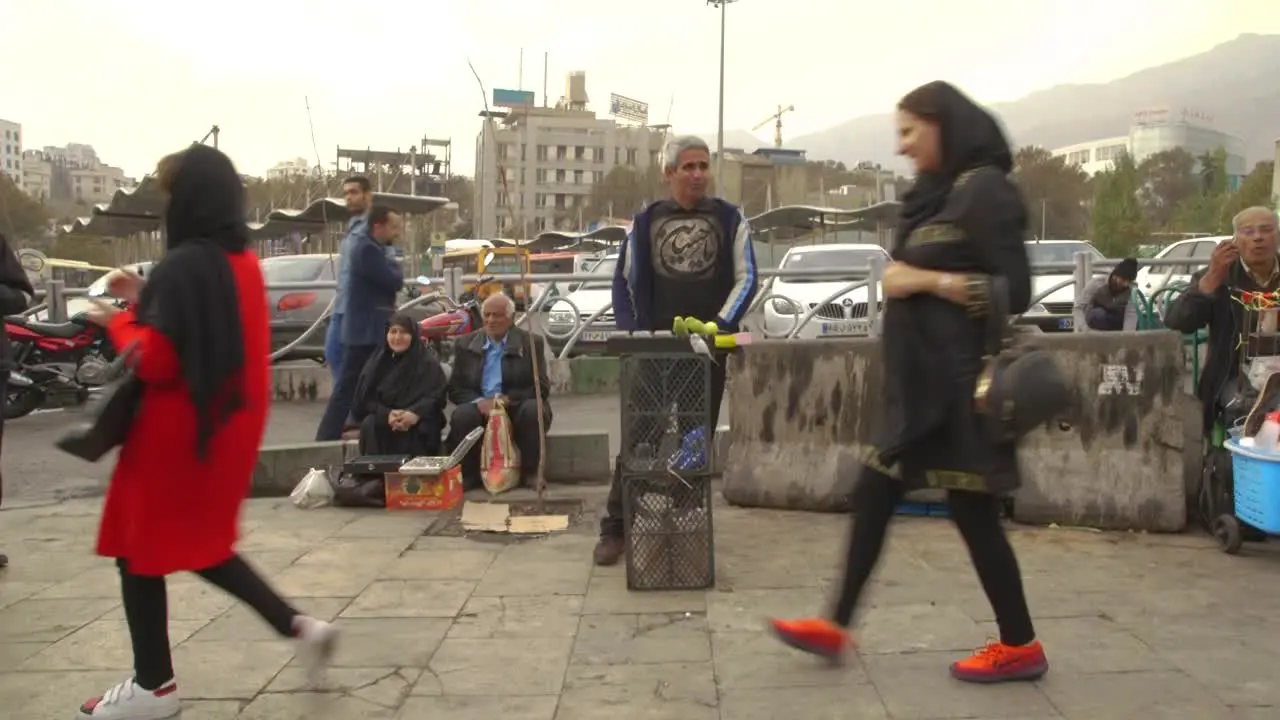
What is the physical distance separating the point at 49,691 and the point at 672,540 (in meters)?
2.36

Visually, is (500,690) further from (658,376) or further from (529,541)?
(529,541)

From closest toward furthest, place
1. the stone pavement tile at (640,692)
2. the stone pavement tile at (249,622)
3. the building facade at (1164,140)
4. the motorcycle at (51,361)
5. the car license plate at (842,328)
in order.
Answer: the stone pavement tile at (640,692), the stone pavement tile at (249,622), the motorcycle at (51,361), the car license plate at (842,328), the building facade at (1164,140)

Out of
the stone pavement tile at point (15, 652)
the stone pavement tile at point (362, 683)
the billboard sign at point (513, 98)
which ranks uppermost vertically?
the billboard sign at point (513, 98)

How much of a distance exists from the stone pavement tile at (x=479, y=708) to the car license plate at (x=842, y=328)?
795cm

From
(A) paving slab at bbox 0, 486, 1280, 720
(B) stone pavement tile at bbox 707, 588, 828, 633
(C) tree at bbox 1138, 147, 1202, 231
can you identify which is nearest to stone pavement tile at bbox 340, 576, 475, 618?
(A) paving slab at bbox 0, 486, 1280, 720

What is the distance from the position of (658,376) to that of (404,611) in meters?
1.43

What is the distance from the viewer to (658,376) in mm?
4406

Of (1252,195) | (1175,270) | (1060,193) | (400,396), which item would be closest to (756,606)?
(400,396)

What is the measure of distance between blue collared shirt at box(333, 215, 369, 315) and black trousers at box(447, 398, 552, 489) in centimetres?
118

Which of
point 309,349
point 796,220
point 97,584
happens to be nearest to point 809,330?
point 309,349

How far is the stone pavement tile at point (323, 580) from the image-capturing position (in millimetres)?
4535

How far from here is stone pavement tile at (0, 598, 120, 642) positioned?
3.98 metres

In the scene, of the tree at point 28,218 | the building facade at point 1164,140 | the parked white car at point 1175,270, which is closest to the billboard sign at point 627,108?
the building facade at point 1164,140

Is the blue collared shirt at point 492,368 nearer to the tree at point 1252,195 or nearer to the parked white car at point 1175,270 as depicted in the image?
the parked white car at point 1175,270
